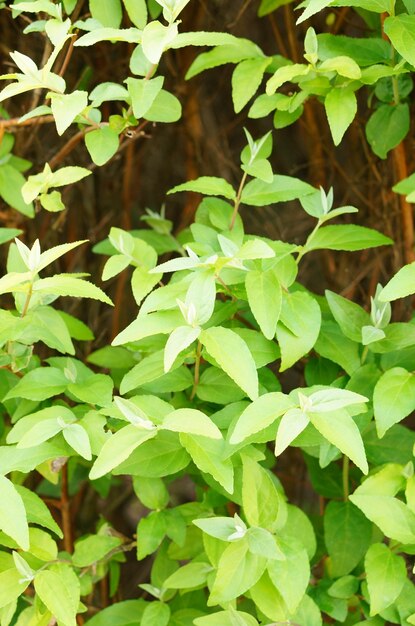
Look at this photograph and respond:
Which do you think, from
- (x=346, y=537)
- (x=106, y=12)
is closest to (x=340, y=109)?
(x=106, y=12)

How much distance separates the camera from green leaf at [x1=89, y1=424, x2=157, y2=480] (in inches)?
32.7

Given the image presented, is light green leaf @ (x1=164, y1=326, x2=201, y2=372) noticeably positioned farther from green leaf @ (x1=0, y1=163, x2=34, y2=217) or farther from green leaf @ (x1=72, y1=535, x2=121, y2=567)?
green leaf @ (x1=0, y1=163, x2=34, y2=217)

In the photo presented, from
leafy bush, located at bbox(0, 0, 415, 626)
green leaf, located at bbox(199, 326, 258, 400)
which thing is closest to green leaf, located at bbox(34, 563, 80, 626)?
leafy bush, located at bbox(0, 0, 415, 626)

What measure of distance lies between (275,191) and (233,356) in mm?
335

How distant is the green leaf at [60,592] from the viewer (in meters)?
0.93

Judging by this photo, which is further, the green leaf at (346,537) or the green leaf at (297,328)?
the green leaf at (346,537)

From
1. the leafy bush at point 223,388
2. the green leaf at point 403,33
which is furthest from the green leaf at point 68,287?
the green leaf at point 403,33

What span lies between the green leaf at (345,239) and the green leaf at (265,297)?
138 millimetres

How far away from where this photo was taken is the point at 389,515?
96cm

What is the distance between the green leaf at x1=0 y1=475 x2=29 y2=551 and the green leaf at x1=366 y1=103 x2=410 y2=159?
2.37 ft

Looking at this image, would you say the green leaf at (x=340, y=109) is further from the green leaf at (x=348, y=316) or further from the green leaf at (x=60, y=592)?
the green leaf at (x=60, y=592)

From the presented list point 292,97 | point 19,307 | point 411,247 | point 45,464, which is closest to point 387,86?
point 292,97

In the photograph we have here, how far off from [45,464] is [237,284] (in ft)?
1.21

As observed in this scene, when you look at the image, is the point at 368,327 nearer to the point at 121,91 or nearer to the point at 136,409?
the point at 136,409
